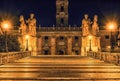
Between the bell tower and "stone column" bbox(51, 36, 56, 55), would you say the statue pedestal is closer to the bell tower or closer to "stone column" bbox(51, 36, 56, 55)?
"stone column" bbox(51, 36, 56, 55)

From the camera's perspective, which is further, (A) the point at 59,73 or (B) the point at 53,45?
(B) the point at 53,45

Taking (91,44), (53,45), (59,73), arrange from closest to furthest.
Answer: (59,73) → (91,44) → (53,45)

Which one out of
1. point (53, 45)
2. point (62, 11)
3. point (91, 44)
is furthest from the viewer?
point (62, 11)

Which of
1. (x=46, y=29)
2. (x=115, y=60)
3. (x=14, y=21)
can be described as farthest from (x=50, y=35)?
(x=115, y=60)

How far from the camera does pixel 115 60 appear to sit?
2969 cm

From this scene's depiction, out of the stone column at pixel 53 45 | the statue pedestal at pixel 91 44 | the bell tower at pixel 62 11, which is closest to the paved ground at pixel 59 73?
the statue pedestal at pixel 91 44

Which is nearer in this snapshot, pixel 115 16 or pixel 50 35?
pixel 50 35

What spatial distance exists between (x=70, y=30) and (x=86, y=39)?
45036 millimetres

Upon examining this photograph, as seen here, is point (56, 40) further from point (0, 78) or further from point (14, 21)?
point (0, 78)

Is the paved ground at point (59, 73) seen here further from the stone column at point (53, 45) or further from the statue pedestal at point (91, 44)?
the stone column at point (53, 45)

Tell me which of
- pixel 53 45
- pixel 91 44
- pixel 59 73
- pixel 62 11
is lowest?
pixel 53 45

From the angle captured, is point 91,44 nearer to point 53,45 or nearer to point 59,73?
point 59,73

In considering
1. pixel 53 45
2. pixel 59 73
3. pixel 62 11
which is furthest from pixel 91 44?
pixel 62 11

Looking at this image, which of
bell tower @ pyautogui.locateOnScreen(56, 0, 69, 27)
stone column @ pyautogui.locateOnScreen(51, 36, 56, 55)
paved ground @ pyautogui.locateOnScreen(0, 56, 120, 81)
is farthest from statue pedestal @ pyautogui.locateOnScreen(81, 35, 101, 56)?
bell tower @ pyautogui.locateOnScreen(56, 0, 69, 27)
